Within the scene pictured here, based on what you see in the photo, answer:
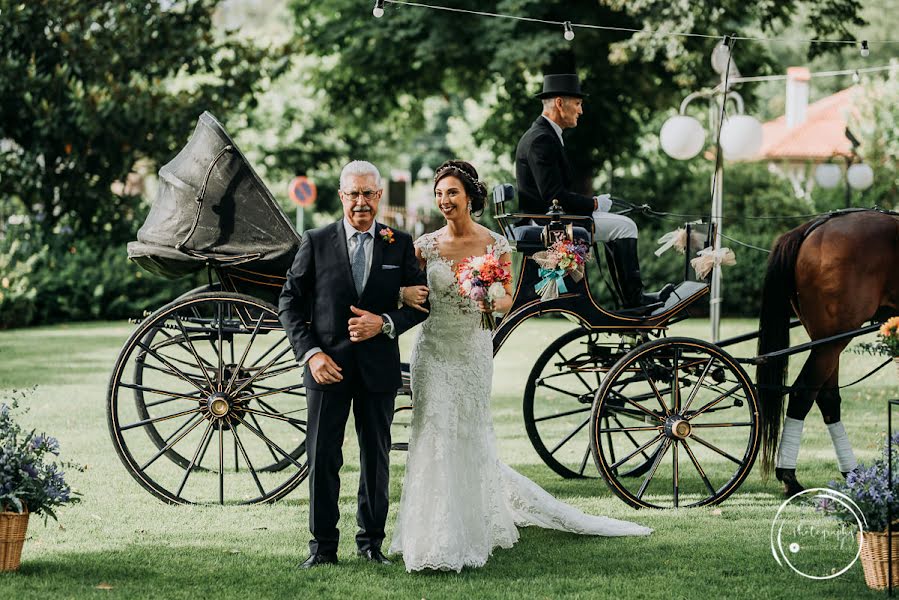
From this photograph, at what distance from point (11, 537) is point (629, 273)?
13.8ft

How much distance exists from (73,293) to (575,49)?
33.7 ft

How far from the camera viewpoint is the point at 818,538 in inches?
257

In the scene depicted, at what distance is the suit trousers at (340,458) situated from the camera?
19.0 feet

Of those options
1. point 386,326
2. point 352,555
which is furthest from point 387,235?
point 352,555

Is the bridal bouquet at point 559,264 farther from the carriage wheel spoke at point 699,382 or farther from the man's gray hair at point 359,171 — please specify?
the man's gray hair at point 359,171

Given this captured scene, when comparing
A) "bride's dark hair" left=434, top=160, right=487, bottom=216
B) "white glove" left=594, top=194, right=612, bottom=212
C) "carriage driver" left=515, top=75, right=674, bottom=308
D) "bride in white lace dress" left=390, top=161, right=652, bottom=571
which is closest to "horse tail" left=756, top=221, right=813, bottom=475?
"carriage driver" left=515, top=75, right=674, bottom=308

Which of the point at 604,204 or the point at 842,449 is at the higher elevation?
the point at 604,204

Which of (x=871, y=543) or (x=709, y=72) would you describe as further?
(x=709, y=72)

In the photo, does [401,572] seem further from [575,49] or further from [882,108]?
[882,108]

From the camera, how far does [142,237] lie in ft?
23.9

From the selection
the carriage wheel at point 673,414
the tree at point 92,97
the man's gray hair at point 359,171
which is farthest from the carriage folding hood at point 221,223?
the tree at point 92,97

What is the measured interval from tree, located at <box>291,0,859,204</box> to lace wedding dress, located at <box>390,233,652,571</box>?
45.4 ft

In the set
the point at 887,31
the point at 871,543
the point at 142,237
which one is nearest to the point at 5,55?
the point at 142,237

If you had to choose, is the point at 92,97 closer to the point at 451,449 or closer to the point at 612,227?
the point at 612,227
